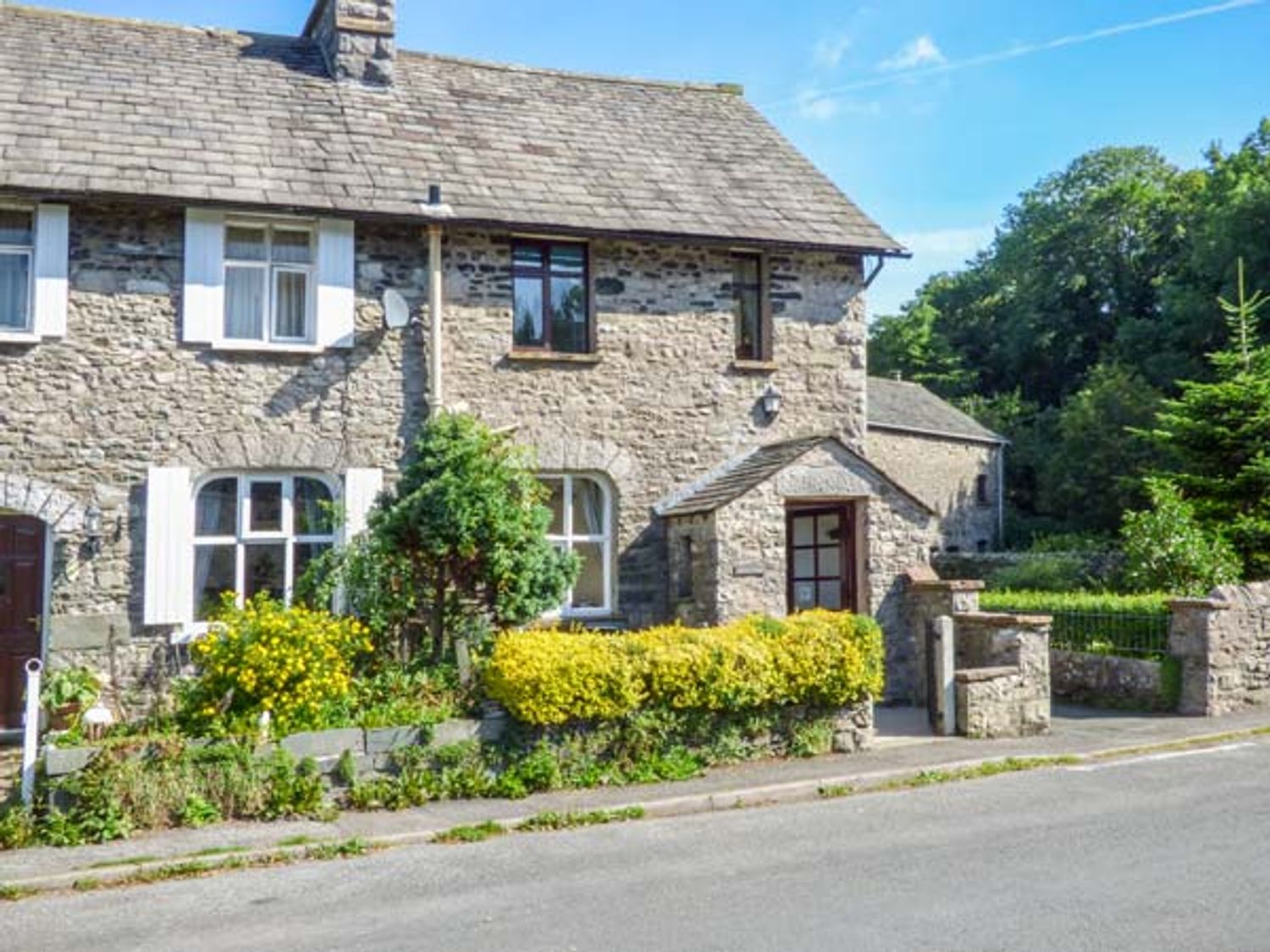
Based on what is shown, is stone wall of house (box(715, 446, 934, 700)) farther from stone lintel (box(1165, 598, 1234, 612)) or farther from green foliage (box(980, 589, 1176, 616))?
stone lintel (box(1165, 598, 1234, 612))

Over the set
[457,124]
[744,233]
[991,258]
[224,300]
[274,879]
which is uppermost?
[991,258]

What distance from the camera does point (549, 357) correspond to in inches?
570

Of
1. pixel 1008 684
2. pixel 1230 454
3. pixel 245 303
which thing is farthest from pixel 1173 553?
pixel 245 303

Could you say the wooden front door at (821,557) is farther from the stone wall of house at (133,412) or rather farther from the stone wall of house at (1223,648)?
the stone wall of house at (133,412)

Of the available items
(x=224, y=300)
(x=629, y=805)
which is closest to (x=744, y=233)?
(x=224, y=300)

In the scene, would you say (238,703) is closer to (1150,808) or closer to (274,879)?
(274,879)

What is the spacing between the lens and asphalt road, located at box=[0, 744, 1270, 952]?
6.39 metres

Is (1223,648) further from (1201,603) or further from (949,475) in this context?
(949,475)

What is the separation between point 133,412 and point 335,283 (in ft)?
8.62

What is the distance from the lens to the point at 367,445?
44.8 feet

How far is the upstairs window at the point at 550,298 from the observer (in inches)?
580

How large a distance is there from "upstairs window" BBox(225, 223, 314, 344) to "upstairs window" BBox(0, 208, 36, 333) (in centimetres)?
202

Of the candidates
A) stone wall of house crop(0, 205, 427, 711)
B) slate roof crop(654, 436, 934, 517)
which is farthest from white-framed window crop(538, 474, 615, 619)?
stone wall of house crop(0, 205, 427, 711)

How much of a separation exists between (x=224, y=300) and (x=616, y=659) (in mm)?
6302
